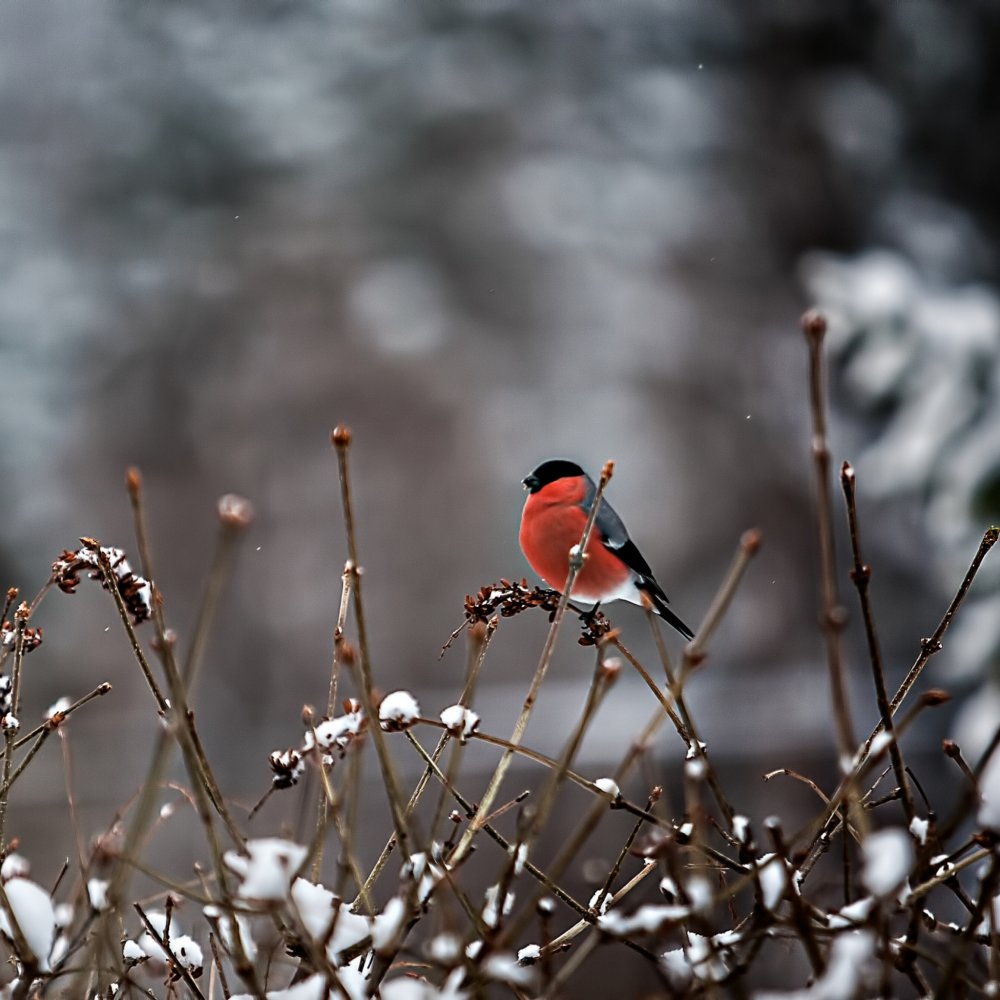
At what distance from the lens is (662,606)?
100 cm

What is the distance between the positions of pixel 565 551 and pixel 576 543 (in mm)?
13

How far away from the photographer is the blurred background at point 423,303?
13.1ft

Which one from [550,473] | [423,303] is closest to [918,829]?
[550,473]

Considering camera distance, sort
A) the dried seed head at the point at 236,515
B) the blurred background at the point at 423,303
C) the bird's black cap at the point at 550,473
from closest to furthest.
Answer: the dried seed head at the point at 236,515 → the bird's black cap at the point at 550,473 → the blurred background at the point at 423,303

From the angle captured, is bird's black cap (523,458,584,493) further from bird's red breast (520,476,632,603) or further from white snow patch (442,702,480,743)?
white snow patch (442,702,480,743)

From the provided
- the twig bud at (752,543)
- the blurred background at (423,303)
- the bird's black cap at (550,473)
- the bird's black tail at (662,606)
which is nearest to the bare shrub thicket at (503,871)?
the twig bud at (752,543)

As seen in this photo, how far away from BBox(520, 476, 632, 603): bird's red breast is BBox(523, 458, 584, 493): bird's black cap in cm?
4

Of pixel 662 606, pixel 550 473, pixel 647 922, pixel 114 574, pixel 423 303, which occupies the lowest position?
pixel 647 922

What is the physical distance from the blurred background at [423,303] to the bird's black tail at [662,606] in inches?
106

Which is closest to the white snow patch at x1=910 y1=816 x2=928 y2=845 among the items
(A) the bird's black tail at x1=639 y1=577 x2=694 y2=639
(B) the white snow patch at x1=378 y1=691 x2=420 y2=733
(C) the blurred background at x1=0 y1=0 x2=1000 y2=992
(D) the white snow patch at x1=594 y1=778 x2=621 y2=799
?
(D) the white snow patch at x1=594 y1=778 x2=621 y2=799

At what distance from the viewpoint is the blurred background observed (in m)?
3.98

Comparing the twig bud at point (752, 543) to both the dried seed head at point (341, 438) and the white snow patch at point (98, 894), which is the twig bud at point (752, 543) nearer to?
the dried seed head at point (341, 438)

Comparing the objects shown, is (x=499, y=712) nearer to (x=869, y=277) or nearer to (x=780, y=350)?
(x=780, y=350)

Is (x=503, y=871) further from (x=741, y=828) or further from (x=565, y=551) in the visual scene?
(x=565, y=551)
